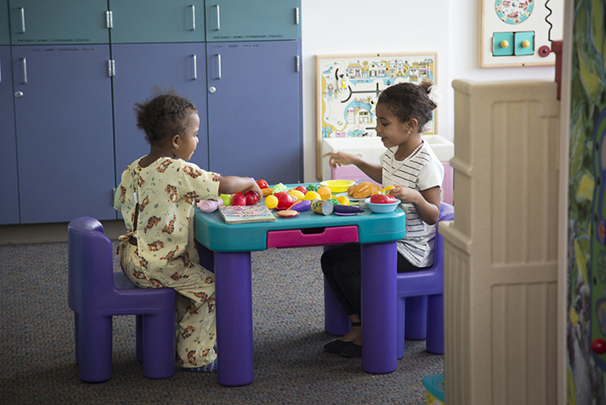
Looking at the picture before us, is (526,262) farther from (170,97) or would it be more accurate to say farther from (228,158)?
(228,158)

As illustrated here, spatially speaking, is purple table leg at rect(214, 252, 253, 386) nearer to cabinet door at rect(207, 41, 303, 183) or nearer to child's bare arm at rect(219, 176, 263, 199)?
child's bare arm at rect(219, 176, 263, 199)

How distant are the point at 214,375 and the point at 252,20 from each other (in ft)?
7.79

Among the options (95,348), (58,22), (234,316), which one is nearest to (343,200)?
(234,316)

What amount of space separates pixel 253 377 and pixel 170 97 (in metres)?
0.91

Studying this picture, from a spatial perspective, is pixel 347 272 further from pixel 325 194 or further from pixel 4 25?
pixel 4 25

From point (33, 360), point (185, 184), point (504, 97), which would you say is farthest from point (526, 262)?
point (33, 360)

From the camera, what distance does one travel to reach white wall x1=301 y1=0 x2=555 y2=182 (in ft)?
14.4

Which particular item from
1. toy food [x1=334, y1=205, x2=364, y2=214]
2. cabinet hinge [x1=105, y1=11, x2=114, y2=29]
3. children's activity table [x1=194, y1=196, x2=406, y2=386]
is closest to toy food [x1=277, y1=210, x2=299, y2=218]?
children's activity table [x1=194, y1=196, x2=406, y2=386]

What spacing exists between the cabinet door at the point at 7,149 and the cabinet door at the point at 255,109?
1.07 metres

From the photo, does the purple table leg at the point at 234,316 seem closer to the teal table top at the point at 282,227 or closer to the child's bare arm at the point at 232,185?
the teal table top at the point at 282,227

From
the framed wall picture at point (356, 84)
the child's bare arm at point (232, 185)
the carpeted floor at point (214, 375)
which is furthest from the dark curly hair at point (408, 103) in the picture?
the framed wall picture at point (356, 84)

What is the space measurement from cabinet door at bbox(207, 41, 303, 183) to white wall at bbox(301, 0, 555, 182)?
0.50 feet

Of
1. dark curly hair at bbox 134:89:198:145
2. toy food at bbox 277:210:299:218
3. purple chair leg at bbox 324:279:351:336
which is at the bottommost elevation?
purple chair leg at bbox 324:279:351:336

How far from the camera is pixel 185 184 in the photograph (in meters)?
2.25
